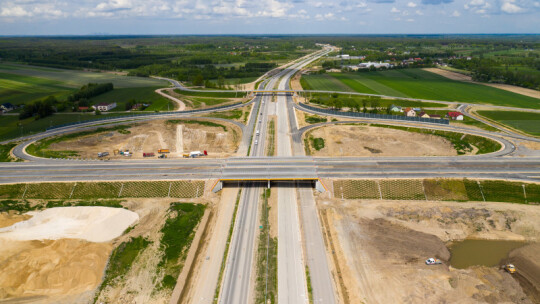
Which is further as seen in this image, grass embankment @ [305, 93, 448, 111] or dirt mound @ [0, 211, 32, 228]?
grass embankment @ [305, 93, 448, 111]

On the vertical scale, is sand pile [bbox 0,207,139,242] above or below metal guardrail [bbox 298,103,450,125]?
below

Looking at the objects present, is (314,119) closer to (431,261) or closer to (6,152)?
(431,261)

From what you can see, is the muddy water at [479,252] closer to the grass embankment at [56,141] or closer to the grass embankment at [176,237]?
the grass embankment at [176,237]

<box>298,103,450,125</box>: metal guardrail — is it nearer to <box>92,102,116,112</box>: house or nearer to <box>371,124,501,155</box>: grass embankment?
<box>371,124,501,155</box>: grass embankment

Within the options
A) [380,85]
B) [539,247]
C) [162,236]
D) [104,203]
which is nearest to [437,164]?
[539,247]

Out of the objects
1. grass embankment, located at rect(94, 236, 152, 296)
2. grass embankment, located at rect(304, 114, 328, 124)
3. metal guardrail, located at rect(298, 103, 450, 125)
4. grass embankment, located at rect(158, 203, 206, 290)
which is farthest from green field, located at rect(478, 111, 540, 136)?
grass embankment, located at rect(94, 236, 152, 296)

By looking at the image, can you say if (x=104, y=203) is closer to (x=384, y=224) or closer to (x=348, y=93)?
(x=384, y=224)
